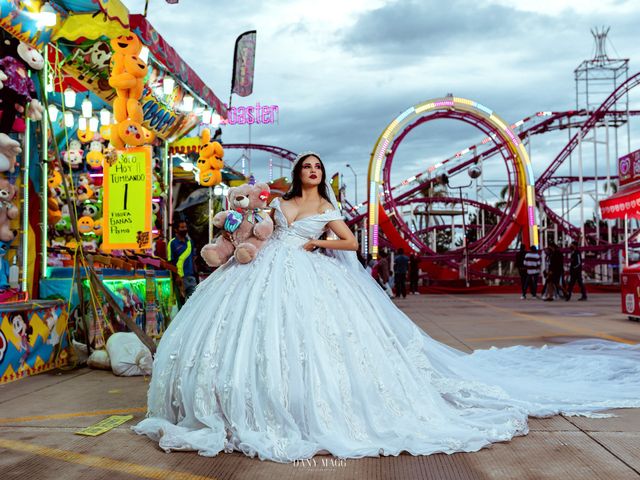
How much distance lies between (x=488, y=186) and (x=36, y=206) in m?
24.8

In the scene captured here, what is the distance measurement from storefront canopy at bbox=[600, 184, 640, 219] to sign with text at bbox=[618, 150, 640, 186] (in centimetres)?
16

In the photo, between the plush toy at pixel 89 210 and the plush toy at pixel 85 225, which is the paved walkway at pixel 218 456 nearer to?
the plush toy at pixel 85 225

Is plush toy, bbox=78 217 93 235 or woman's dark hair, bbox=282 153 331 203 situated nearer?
woman's dark hair, bbox=282 153 331 203

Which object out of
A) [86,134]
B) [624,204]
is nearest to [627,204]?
[624,204]

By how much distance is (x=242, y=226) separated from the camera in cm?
383

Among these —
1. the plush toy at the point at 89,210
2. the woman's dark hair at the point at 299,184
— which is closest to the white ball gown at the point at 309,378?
the woman's dark hair at the point at 299,184

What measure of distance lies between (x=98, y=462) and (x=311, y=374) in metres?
1.08

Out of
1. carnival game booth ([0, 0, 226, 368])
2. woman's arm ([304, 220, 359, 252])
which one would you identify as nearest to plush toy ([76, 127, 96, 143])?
carnival game booth ([0, 0, 226, 368])

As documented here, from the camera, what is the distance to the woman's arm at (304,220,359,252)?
3.87 meters

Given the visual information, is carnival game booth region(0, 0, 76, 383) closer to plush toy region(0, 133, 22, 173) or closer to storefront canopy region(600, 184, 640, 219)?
plush toy region(0, 133, 22, 173)

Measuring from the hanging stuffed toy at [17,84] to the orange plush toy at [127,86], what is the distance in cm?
132

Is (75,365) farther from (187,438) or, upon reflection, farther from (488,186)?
(488,186)

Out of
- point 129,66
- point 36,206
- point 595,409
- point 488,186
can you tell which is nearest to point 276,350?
point 595,409

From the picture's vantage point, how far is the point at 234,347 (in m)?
3.25
